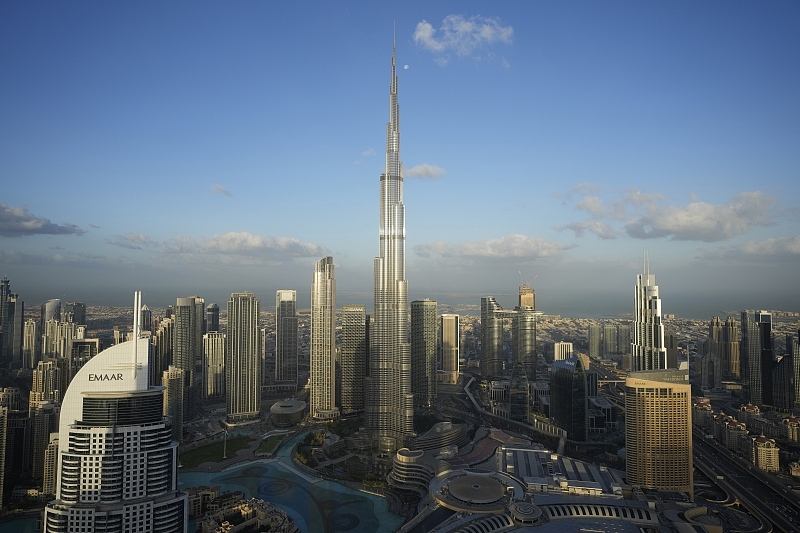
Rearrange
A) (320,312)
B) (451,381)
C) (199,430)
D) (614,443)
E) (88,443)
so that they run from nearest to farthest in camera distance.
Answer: (88,443) < (614,443) < (199,430) < (320,312) < (451,381)

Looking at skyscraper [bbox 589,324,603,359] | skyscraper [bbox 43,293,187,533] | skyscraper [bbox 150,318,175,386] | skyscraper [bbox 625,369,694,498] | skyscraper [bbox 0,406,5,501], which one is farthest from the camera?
skyscraper [bbox 589,324,603,359]

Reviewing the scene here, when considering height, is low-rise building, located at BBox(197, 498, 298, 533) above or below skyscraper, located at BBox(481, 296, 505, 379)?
below

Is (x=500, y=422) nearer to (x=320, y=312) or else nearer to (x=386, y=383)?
(x=386, y=383)

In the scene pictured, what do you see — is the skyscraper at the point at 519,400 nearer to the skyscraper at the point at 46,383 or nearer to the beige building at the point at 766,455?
the beige building at the point at 766,455

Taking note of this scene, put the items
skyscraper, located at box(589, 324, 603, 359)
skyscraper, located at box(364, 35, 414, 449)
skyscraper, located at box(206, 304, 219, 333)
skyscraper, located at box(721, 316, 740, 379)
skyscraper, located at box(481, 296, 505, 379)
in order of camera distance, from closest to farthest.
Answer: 1. skyscraper, located at box(364, 35, 414, 449)
2. skyscraper, located at box(721, 316, 740, 379)
3. skyscraper, located at box(206, 304, 219, 333)
4. skyscraper, located at box(481, 296, 505, 379)
5. skyscraper, located at box(589, 324, 603, 359)

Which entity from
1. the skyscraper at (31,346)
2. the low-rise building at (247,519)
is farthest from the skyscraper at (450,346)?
the skyscraper at (31,346)

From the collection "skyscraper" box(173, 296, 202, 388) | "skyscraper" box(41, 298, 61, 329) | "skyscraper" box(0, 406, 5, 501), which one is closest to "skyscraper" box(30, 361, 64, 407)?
"skyscraper" box(41, 298, 61, 329)

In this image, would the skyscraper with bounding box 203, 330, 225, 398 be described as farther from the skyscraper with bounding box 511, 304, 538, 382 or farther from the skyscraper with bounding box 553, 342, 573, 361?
the skyscraper with bounding box 553, 342, 573, 361

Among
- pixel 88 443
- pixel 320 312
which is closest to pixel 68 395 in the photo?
pixel 88 443
